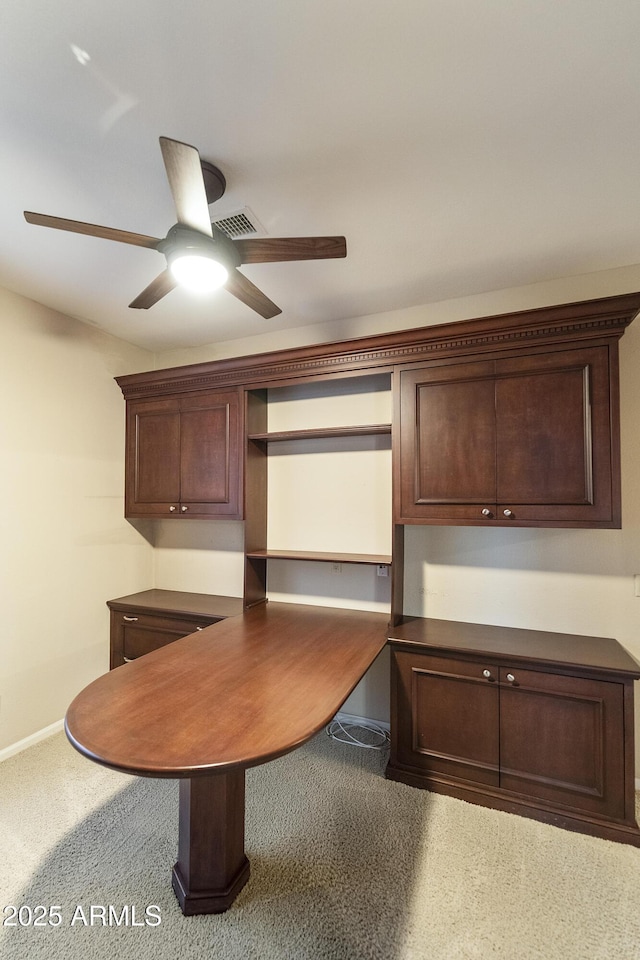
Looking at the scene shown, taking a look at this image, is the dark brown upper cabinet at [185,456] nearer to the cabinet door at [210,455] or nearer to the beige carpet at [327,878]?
the cabinet door at [210,455]

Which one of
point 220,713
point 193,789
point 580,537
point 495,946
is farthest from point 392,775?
point 580,537

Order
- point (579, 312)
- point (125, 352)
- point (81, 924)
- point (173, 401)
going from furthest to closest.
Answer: point (125, 352) < point (173, 401) < point (579, 312) < point (81, 924)

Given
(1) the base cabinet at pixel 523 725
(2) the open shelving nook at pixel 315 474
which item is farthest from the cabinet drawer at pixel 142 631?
(1) the base cabinet at pixel 523 725

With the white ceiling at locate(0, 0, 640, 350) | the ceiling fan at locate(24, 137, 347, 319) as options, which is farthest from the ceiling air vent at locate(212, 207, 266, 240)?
the ceiling fan at locate(24, 137, 347, 319)

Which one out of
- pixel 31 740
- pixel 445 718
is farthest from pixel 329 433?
pixel 31 740

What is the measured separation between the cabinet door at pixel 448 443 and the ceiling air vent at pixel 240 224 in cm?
104

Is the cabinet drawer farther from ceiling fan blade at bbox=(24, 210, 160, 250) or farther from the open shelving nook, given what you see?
ceiling fan blade at bbox=(24, 210, 160, 250)

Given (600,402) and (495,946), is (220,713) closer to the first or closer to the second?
(495,946)

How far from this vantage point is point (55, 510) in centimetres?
272

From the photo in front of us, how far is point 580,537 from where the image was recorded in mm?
2217

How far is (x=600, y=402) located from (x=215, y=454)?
2.23m

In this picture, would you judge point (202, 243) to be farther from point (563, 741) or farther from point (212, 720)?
point (563, 741)

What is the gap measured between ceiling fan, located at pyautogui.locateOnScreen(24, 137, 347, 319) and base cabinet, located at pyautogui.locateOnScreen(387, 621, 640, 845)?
6.17 feet

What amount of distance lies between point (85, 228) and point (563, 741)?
2834 millimetres
